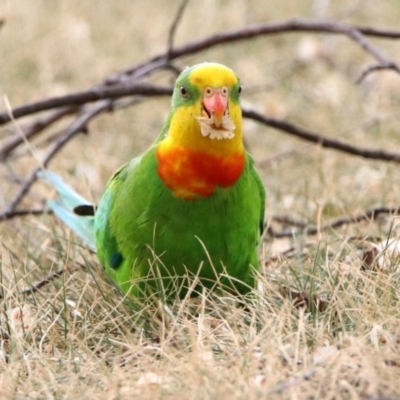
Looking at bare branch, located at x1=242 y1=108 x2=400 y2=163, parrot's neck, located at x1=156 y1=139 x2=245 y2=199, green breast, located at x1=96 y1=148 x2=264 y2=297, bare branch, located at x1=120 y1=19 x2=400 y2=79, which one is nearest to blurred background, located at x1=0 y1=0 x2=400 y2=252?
bare branch, located at x1=242 y1=108 x2=400 y2=163

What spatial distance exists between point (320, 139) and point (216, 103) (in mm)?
1156

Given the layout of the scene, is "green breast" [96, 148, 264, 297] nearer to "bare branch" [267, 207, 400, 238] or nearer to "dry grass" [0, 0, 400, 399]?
"dry grass" [0, 0, 400, 399]

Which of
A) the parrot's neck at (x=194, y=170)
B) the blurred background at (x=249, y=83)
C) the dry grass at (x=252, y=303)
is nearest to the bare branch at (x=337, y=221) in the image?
the dry grass at (x=252, y=303)

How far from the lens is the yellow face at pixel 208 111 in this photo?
2.11 meters

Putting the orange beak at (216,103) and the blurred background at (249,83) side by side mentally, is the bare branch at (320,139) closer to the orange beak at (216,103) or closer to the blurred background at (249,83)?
the blurred background at (249,83)

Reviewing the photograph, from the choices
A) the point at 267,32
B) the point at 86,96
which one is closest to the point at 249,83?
the point at 267,32

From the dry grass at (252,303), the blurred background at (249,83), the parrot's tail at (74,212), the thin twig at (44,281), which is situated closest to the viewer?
the dry grass at (252,303)

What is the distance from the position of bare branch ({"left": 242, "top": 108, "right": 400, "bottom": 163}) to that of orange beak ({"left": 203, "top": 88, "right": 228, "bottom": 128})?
1.00m

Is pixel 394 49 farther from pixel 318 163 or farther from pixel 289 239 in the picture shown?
pixel 289 239

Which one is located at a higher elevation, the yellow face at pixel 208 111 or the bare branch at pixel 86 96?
the yellow face at pixel 208 111

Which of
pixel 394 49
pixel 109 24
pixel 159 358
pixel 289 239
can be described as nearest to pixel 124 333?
pixel 159 358

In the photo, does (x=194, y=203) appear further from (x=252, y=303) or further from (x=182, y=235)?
(x=252, y=303)

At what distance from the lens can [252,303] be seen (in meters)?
2.18

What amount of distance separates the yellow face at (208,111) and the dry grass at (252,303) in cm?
37
